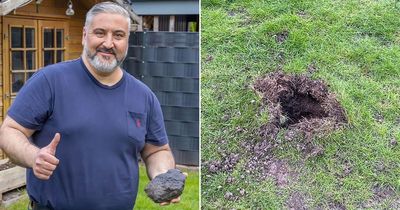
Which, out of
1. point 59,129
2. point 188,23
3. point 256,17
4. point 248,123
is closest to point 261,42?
point 256,17

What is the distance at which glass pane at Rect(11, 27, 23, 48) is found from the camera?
426 cm

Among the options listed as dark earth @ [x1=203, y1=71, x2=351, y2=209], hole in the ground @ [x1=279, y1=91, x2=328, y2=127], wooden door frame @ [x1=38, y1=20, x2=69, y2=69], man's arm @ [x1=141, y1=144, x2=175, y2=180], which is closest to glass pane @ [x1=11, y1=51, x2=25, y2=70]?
wooden door frame @ [x1=38, y1=20, x2=69, y2=69]

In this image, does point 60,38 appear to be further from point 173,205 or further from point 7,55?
point 173,205

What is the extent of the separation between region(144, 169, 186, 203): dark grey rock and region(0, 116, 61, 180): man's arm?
0.51 meters

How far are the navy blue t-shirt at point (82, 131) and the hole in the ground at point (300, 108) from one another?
1.32m

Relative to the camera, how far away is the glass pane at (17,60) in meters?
4.27

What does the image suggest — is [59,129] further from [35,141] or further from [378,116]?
[378,116]

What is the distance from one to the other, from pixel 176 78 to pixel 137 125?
3.21 m

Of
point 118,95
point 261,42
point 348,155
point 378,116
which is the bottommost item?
point 348,155

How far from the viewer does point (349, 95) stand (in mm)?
3186

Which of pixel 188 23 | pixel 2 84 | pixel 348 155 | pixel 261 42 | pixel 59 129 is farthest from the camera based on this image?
pixel 188 23

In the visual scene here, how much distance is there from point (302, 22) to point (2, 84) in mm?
2457

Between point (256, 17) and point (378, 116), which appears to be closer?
point (378, 116)

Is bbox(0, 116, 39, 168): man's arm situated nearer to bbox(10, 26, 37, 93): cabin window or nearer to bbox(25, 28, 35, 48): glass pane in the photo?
bbox(10, 26, 37, 93): cabin window
